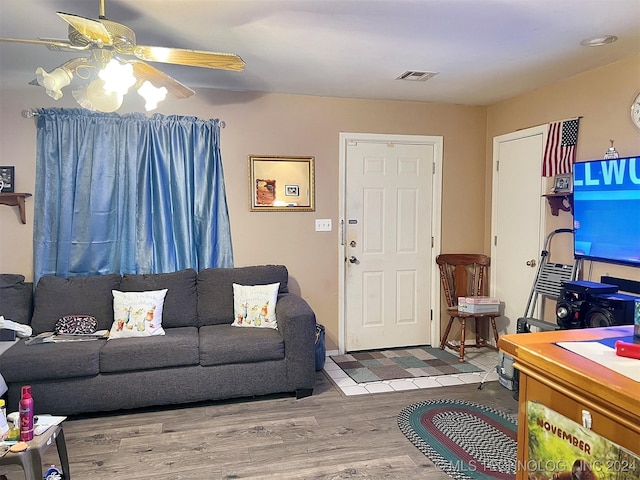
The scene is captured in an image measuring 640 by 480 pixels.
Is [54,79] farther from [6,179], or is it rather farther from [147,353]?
[6,179]

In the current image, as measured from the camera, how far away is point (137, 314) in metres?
3.48

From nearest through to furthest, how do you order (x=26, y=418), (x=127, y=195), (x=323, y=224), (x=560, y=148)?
1. (x=26, y=418)
2. (x=560, y=148)
3. (x=127, y=195)
4. (x=323, y=224)

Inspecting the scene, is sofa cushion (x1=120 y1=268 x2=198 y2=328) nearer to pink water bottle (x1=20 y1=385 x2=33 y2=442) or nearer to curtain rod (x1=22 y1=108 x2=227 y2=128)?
curtain rod (x1=22 y1=108 x2=227 y2=128)

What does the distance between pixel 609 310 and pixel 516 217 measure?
5.25ft

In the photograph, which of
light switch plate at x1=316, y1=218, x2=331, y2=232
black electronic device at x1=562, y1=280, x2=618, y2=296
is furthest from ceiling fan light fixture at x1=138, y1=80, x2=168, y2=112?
black electronic device at x1=562, y1=280, x2=618, y2=296

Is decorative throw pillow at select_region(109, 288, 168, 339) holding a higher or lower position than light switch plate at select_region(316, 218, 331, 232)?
lower

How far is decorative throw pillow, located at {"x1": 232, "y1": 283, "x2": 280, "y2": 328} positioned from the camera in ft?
12.2

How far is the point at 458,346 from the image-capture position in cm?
460

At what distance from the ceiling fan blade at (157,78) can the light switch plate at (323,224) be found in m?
1.80

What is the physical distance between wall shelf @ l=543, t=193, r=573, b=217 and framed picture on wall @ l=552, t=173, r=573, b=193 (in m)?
0.04

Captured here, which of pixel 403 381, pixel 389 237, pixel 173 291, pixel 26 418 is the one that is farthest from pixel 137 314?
pixel 389 237

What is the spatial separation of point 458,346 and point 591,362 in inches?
136

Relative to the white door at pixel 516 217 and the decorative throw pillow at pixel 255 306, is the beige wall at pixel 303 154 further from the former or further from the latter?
the decorative throw pillow at pixel 255 306

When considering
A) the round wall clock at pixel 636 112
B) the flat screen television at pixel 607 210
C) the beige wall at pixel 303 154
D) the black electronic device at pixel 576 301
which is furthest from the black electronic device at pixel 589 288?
the beige wall at pixel 303 154
